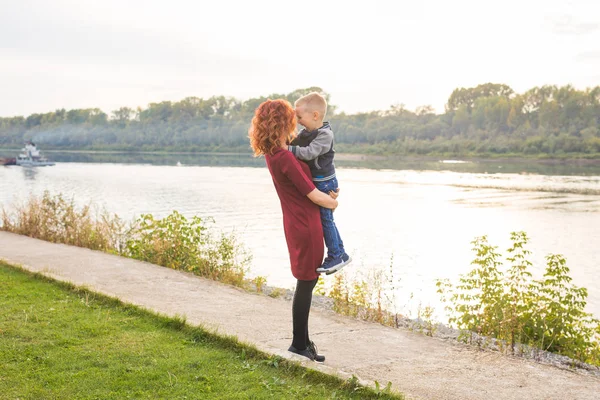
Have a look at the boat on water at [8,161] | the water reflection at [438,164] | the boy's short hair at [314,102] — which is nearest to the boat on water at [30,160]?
the boat on water at [8,161]

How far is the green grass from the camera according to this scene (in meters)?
4.11

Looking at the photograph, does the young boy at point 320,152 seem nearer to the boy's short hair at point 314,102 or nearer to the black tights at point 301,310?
the boy's short hair at point 314,102

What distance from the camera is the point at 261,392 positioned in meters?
4.13

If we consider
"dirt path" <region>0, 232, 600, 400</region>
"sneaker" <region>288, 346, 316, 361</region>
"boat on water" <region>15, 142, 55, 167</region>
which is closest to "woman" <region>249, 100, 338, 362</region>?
"sneaker" <region>288, 346, 316, 361</region>

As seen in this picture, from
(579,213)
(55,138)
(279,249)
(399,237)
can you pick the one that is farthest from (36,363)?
(55,138)

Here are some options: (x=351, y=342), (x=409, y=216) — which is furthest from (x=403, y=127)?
(x=351, y=342)

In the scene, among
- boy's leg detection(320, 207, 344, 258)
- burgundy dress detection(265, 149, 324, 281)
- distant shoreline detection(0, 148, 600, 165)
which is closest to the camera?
burgundy dress detection(265, 149, 324, 281)

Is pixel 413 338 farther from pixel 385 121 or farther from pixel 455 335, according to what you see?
pixel 385 121

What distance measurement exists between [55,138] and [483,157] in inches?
4037

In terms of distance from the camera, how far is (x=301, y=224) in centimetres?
444

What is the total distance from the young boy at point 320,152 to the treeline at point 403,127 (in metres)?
65.7

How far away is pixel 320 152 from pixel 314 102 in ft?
1.16

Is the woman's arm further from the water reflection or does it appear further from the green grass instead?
the water reflection

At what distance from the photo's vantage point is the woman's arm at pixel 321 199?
171 inches
